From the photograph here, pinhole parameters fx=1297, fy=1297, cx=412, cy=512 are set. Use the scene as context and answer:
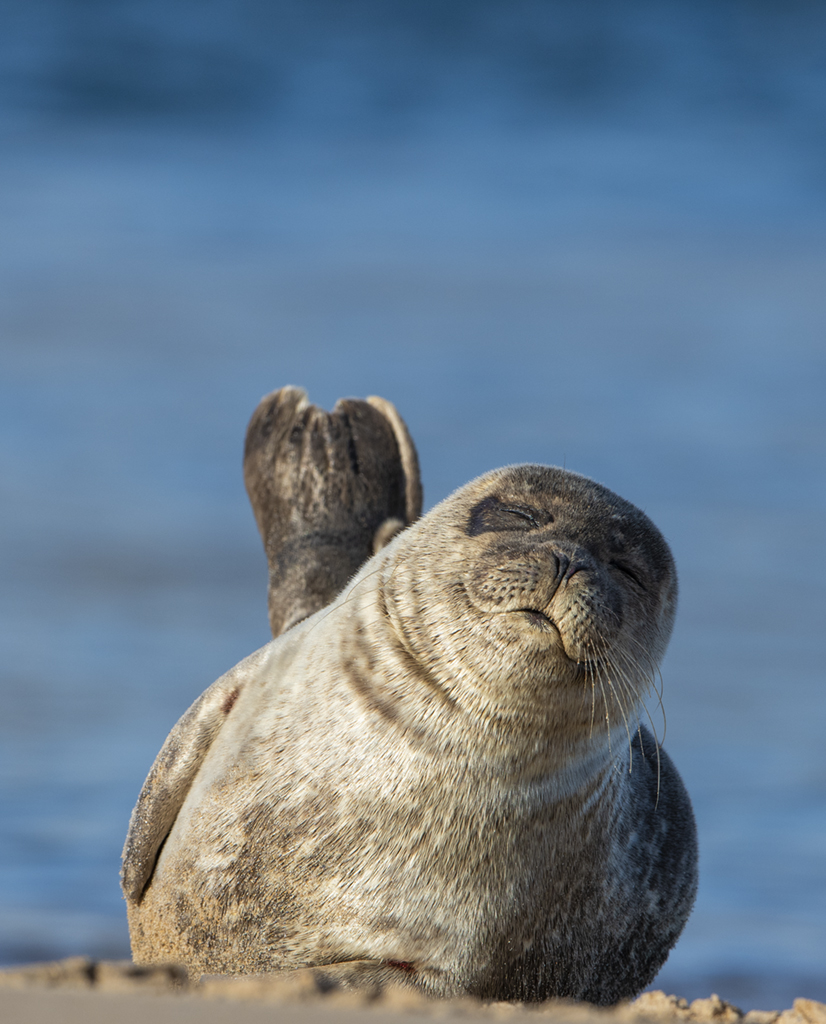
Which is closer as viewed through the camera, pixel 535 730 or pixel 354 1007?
pixel 354 1007

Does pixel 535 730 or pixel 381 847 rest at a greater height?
pixel 535 730

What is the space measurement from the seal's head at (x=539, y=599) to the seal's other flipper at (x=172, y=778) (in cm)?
96

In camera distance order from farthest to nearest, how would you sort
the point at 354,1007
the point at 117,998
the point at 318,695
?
the point at 318,695
the point at 354,1007
the point at 117,998

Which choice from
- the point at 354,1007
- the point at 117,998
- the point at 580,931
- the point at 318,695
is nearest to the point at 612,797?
the point at 580,931

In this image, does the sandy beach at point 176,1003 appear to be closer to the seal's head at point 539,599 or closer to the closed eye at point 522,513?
the seal's head at point 539,599

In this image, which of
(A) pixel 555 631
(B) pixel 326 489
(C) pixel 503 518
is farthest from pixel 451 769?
(B) pixel 326 489

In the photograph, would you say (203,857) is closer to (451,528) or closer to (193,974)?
(193,974)

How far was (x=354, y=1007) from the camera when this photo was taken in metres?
2.84

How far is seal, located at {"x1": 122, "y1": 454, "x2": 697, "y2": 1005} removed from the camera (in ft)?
14.1

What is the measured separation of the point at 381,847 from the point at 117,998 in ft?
6.92

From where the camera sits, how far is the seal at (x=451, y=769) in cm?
431

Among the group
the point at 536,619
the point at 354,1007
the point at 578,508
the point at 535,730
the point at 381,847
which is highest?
the point at 578,508

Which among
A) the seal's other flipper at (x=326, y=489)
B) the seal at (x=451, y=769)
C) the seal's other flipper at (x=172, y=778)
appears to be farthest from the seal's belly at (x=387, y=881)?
the seal's other flipper at (x=326, y=489)

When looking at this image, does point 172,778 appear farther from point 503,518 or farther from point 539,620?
point 539,620
